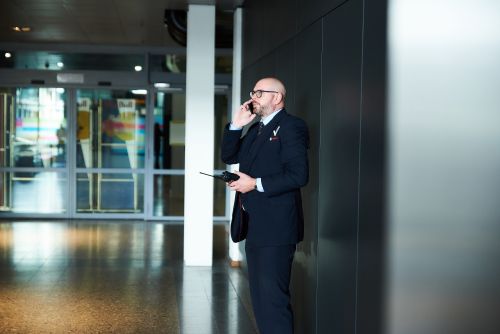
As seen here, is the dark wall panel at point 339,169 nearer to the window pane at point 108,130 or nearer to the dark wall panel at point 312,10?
the dark wall panel at point 312,10

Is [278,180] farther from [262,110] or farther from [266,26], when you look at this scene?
[266,26]

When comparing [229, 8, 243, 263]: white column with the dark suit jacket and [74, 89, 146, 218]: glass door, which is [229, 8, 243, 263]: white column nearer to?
the dark suit jacket

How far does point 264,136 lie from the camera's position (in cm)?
401

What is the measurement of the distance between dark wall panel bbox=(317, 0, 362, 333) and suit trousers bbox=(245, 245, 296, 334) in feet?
0.84

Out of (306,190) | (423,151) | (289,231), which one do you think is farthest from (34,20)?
(423,151)

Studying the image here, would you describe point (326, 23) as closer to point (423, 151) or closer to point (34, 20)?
point (423, 151)

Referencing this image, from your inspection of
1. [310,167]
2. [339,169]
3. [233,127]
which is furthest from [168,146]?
[339,169]

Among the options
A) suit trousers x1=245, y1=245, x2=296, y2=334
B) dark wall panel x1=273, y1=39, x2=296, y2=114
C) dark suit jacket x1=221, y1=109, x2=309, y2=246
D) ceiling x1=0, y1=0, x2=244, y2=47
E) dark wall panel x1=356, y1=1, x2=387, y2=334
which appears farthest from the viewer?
ceiling x1=0, y1=0, x2=244, y2=47

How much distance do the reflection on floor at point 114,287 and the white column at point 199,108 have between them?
0.83m

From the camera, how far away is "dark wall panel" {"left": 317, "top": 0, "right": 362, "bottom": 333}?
3.59 meters

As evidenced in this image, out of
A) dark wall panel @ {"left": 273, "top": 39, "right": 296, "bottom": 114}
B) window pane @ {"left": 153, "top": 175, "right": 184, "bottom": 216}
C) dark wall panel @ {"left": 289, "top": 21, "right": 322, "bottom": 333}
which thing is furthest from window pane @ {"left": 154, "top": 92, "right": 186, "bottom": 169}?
dark wall panel @ {"left": 289, "top": 21, "right": 322, "bottom": 333}

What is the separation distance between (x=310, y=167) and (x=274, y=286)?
1018mm

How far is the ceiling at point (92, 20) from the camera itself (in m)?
8.86

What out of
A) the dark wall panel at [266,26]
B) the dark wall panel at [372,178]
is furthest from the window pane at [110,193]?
the dark wall panel at [372,178]
